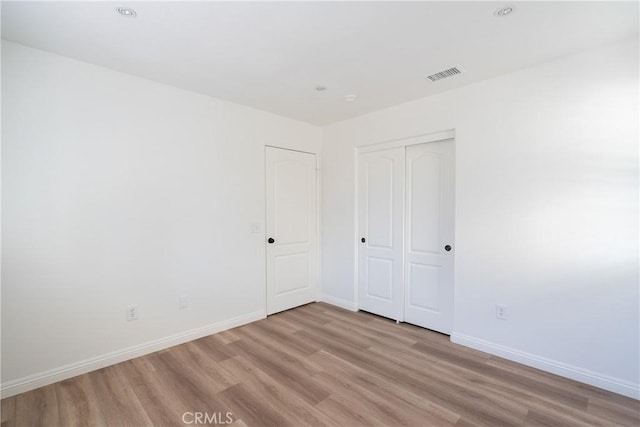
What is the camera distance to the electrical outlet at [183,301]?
297cm

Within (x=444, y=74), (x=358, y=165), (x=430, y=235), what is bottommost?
(x=430, y=235)

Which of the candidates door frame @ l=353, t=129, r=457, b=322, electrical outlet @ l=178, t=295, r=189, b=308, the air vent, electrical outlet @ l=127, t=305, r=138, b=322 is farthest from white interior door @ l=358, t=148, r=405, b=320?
electrical outlet @ l=127, t=305, r=138, b=322

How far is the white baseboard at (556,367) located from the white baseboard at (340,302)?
52.1 inches

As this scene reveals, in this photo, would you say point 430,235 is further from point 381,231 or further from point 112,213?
point 112,213

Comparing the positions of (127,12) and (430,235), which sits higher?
(127,12)

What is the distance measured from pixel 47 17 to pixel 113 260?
179 cm

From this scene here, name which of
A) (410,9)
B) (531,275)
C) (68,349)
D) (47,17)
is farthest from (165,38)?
(531,275)

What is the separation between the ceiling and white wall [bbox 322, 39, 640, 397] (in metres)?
0.28

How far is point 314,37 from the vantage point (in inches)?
82.0

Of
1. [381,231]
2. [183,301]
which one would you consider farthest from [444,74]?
[183,301]

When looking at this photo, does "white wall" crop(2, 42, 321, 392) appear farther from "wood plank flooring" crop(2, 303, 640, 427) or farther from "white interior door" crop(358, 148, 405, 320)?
"white interior door" crop(358, 148, 405, 320)

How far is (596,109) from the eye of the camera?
2.24 m

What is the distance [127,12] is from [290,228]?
270 cm

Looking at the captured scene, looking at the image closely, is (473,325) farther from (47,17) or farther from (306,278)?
(47,17)
